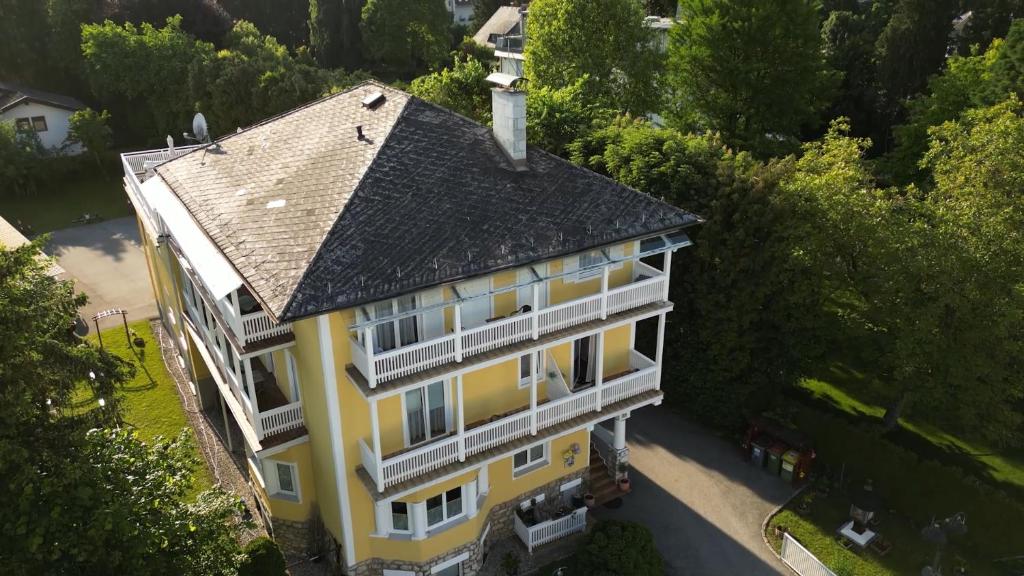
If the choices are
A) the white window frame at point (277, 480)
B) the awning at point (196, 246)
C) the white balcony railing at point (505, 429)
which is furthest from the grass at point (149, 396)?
the white balcony railing at point (505, 429)

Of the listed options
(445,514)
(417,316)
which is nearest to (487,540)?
(445,514)

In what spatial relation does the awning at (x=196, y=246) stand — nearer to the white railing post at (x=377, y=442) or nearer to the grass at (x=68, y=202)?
the white railing post at (x=377, y=442)

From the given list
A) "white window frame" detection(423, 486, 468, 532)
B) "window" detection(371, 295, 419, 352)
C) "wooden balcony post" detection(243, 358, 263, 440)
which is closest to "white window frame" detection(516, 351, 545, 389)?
"white window frame" detection(423, 486, 468, 532)

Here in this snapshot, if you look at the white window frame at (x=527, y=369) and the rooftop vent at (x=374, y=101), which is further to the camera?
the rooftop vent at (x=374, y=101)

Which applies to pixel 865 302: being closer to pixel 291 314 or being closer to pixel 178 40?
pixel 291 314

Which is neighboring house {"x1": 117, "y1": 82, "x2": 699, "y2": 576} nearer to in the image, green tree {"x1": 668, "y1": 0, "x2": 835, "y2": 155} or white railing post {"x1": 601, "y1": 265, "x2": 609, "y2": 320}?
white railing post {"x1": 601, "y1": 265, "x2": 609, "y2": 320}

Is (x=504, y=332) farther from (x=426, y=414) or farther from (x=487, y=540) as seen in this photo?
(x=487, y=540)
